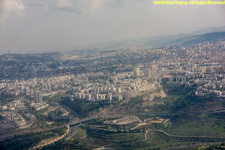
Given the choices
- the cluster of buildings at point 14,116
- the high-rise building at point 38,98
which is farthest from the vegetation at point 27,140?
the high-rise building at point 38,98

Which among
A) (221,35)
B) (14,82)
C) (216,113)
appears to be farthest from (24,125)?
(221,35)

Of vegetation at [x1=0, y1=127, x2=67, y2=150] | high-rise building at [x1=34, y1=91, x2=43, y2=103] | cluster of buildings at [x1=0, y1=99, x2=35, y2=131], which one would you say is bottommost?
vegetation at [x1=0, y1=127, x2=67, y2=150]

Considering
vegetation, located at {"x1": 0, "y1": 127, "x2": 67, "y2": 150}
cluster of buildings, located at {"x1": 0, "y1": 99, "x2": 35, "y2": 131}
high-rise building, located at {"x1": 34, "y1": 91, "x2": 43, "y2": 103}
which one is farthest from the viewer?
high-rise building, located at {"x1": 34, "y1": 91, "x2": 43, "y2": 103}

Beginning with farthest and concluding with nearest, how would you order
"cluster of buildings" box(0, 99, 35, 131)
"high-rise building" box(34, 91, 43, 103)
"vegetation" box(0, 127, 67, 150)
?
1. "high-rise building" box(34, 91, 43, 103)
2. "cluster of buildings" box(0, 99, 35, 131)
3. "vegetation" box(0, 127, 67, 150)

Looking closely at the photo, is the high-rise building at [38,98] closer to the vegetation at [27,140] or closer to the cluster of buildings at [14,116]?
the cluster of buildings at [14,116]

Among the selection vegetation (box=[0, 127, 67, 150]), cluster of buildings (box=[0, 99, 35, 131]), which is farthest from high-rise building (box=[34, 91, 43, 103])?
vegetation (box=[0, 127, 67, 150])

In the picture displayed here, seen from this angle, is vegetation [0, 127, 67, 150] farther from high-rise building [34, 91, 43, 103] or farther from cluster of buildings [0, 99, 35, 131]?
high-rise building [34, 91, 43, 103]

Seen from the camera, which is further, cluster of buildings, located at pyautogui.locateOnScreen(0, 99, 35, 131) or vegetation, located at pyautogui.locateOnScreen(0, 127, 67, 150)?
cluster of buildings, located at pyautogui.locateOnScreen(0, 99, 35, 131)

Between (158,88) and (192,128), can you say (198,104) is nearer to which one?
(192,128)

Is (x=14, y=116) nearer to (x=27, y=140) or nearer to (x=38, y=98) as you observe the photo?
(x=27, y=140)

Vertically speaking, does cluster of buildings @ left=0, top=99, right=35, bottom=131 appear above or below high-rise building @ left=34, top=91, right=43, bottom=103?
below

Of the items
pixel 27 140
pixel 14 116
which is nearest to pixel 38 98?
pixel 14 116
